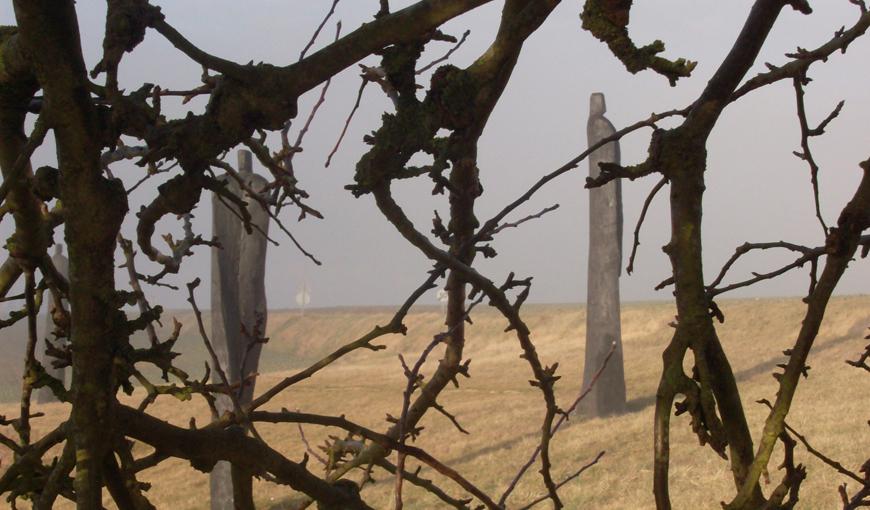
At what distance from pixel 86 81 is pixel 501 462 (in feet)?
26.6

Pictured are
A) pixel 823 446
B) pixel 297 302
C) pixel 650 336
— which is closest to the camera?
pixel 823 446

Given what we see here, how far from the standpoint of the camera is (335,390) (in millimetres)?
Result: 13672

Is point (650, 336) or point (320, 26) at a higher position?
point (320, 26)

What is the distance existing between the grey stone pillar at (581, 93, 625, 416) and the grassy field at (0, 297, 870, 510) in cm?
30

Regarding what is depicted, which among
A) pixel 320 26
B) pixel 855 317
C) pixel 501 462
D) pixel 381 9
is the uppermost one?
pixel 320 26

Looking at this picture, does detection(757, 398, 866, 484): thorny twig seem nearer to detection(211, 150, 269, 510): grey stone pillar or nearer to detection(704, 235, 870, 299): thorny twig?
detection(704, 235, 870, 299): thorny twig

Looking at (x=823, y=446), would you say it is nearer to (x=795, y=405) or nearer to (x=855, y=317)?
(x=795, y=405)

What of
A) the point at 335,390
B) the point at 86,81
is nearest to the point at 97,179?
the point at 86,81

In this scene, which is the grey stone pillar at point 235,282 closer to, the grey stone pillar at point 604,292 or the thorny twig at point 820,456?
the grey stone pillar at point 604,292

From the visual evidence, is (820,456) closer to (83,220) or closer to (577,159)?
(577,159)

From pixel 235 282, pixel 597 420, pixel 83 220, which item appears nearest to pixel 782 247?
pixel 83 220

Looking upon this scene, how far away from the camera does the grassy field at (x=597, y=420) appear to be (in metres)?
7.11

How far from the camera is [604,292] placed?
11.1m

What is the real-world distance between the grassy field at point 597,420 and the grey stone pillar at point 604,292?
0.97 feet
